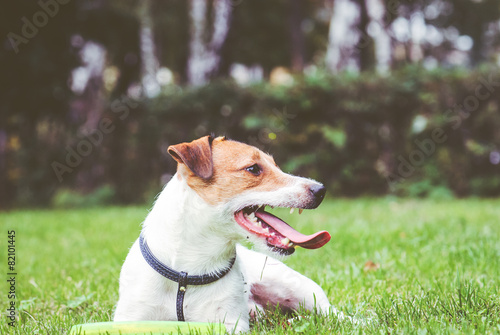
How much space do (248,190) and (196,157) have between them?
0.34 meters

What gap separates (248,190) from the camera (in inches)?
110

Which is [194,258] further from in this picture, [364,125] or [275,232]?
[364,125]

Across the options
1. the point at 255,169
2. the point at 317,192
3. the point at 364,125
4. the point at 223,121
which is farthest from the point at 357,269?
the point at 223,121

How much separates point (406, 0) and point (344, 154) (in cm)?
1987

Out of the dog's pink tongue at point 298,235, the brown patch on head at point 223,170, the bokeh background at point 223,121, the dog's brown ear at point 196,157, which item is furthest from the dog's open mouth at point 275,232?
the bokeh background at point 223,121

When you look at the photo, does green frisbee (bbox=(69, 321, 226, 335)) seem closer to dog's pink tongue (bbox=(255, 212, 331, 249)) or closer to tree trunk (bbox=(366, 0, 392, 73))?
dog's pink tongue (bbox=(255, 212, 331, 249))

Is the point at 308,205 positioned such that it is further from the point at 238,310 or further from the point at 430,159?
the point at 430,159

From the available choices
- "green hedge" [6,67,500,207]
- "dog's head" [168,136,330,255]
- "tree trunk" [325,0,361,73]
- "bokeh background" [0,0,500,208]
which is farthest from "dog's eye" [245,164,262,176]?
"tree trunk" [325,0,361,73]

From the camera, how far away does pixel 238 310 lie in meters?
2.78

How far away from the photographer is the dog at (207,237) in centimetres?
272

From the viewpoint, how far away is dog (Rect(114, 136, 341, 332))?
272cm

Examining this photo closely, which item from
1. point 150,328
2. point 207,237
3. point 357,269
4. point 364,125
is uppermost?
point 207,237

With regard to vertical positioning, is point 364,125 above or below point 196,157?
below

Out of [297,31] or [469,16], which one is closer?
[297,31]
